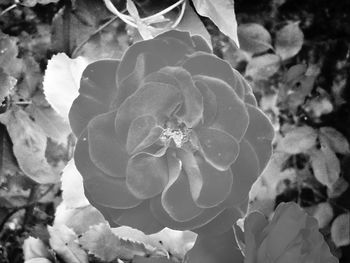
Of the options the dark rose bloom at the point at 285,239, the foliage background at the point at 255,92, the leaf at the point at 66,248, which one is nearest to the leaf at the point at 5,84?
the foliage background at the point at 255,92

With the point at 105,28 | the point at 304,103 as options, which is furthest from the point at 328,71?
the point at 105,28

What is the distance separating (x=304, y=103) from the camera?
0.64 m

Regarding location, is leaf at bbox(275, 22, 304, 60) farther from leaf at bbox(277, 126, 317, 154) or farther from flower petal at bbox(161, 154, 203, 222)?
flower petal at bbox(161, 154, 203, 222)

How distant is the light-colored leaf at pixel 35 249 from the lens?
501 mm

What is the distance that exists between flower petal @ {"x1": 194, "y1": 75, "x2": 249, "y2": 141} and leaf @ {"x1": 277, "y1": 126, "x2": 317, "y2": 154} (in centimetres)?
28

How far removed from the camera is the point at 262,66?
61 cm

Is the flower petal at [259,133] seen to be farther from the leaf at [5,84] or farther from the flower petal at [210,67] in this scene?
the leaf at [5,84]

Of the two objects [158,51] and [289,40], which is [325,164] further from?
[158,51]

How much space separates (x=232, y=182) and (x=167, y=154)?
5 cm

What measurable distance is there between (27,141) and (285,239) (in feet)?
0.85

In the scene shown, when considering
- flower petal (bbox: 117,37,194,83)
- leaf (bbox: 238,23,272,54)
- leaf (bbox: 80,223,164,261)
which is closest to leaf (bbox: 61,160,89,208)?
leaf (bbox: 80,223,164,261)

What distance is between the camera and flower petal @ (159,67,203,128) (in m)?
0.35

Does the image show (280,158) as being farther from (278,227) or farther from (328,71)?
(278,227)

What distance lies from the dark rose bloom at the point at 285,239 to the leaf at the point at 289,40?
0.26 meters
